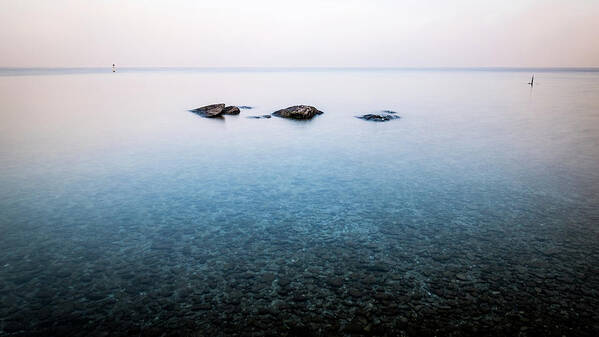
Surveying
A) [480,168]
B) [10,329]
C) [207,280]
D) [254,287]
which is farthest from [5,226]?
[480,168]

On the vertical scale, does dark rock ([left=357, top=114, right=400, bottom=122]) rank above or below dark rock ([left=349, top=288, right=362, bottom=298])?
above

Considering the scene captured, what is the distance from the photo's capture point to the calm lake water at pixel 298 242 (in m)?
8.76

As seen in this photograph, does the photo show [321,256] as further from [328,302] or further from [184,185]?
[184,185]

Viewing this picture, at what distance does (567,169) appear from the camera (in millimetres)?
21656

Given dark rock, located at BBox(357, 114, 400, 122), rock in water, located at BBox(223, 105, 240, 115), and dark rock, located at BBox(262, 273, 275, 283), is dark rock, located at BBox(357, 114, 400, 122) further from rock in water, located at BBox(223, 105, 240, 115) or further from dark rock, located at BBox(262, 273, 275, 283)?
dark rock, located at BBox(262, 273, 275, 283)

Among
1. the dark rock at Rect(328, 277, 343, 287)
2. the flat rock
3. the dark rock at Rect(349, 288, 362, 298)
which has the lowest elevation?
the dark rock at Rect(349, 288, 362, 298)

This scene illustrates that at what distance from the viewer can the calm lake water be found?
28.7 feet

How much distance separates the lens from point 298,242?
41.6 ft

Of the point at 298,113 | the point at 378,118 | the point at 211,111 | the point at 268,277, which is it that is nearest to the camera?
the point at 268,277

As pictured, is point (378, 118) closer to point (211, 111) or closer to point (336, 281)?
point (211, 111)

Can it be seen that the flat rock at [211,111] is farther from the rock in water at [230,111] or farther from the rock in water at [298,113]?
the rock in water at [298,113]

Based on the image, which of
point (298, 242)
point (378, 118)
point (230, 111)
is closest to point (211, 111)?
point (230, 111)

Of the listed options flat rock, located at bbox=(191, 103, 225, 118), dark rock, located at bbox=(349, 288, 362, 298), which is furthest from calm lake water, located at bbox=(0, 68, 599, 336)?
flat rock, located at bbox=(191, 103, 225, 118)

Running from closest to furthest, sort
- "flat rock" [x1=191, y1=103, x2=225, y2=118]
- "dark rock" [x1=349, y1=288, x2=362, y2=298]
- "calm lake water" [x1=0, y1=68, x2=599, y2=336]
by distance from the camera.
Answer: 1. "calm lake water" [x1=0, y1=68, x2=599, y2=336]
2. "dark rock" [x1=349, y1=288, x2=362, y2=298]
3. "flat rock" [x1=191, y1=103, x2=225, y2=118]
